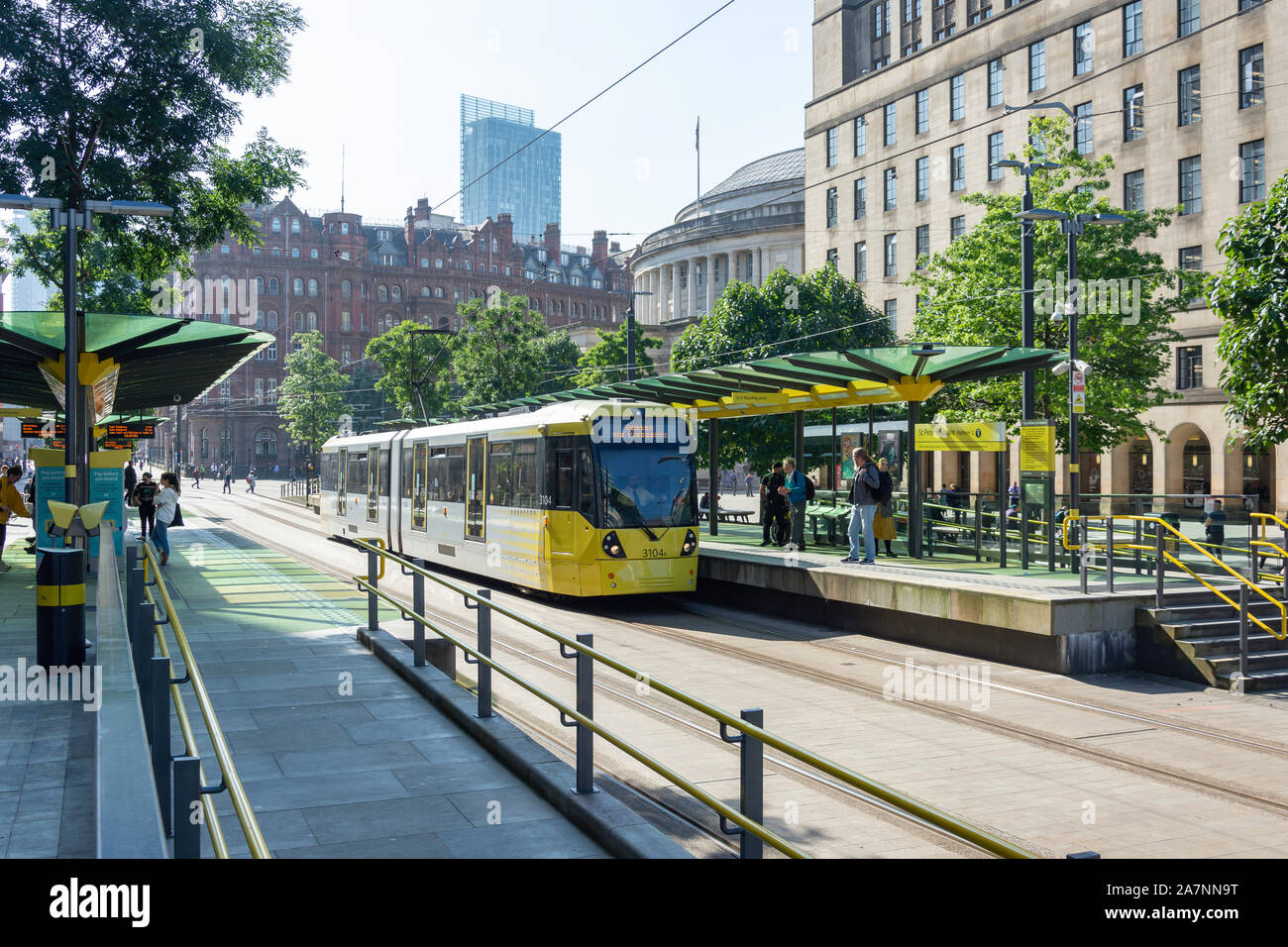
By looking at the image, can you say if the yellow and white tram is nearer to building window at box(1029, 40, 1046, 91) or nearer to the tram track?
the tram track

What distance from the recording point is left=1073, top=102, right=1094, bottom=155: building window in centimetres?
4547

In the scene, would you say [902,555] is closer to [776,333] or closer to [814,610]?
[814,610]

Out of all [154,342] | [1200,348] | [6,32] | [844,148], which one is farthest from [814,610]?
[844,148]

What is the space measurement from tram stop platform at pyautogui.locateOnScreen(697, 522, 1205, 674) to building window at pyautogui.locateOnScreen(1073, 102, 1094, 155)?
31.9 meters

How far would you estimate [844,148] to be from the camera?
60.5 metres

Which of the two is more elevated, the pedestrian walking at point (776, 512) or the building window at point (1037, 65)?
the building window at point (1037, 65)

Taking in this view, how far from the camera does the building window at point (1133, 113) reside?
43.2 m

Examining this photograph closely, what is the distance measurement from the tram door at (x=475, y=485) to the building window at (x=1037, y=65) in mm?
36594

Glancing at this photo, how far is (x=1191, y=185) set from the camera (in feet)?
137

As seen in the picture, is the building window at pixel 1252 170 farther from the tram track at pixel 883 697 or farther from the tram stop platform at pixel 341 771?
the tram stop platform at pixel 341 771

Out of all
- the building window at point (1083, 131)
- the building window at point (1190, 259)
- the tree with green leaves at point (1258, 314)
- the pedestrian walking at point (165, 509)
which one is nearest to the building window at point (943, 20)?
the building window at point (1083, 131)

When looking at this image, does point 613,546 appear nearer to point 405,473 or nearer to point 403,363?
point 405,473

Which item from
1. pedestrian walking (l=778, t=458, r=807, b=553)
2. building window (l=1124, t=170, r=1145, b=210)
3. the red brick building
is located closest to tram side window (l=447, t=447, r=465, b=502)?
pedestrian walking (l=778, t=458, r=807, b=553)

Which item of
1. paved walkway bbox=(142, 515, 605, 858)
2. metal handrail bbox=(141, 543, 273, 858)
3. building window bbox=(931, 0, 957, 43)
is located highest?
building window bbox=(931, 0, 957, 43)
